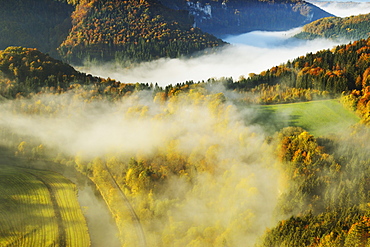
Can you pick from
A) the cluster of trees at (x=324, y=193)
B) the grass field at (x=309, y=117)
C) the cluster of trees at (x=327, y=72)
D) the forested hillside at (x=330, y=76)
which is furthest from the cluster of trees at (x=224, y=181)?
the cluster of trees at (x=327, y=72)

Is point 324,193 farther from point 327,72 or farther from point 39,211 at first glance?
point 39,211

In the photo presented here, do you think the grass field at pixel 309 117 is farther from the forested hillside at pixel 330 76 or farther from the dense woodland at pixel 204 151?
the forested hillside at pixel 330 76

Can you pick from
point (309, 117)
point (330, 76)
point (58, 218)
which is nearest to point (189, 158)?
point (58, 218)

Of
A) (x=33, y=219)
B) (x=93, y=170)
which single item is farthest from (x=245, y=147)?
(x=33, y=219)

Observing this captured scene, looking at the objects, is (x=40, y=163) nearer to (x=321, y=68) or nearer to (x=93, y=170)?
(x=93, y=170)

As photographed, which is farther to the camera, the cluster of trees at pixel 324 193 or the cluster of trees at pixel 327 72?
the cluster of trees at pixel 327 72

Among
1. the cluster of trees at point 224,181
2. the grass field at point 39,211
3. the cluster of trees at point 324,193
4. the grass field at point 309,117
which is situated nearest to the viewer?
the cluster of trees at point 324,193

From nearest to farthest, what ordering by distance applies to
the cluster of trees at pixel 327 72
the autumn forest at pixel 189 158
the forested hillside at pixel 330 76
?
the autumn forest at pixel 189 158 → the forested hillside at pixel 330 76 → the cluster of trees at pixel 327 72

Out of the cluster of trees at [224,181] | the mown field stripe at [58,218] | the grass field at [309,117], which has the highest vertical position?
the grass field at [309,117]
